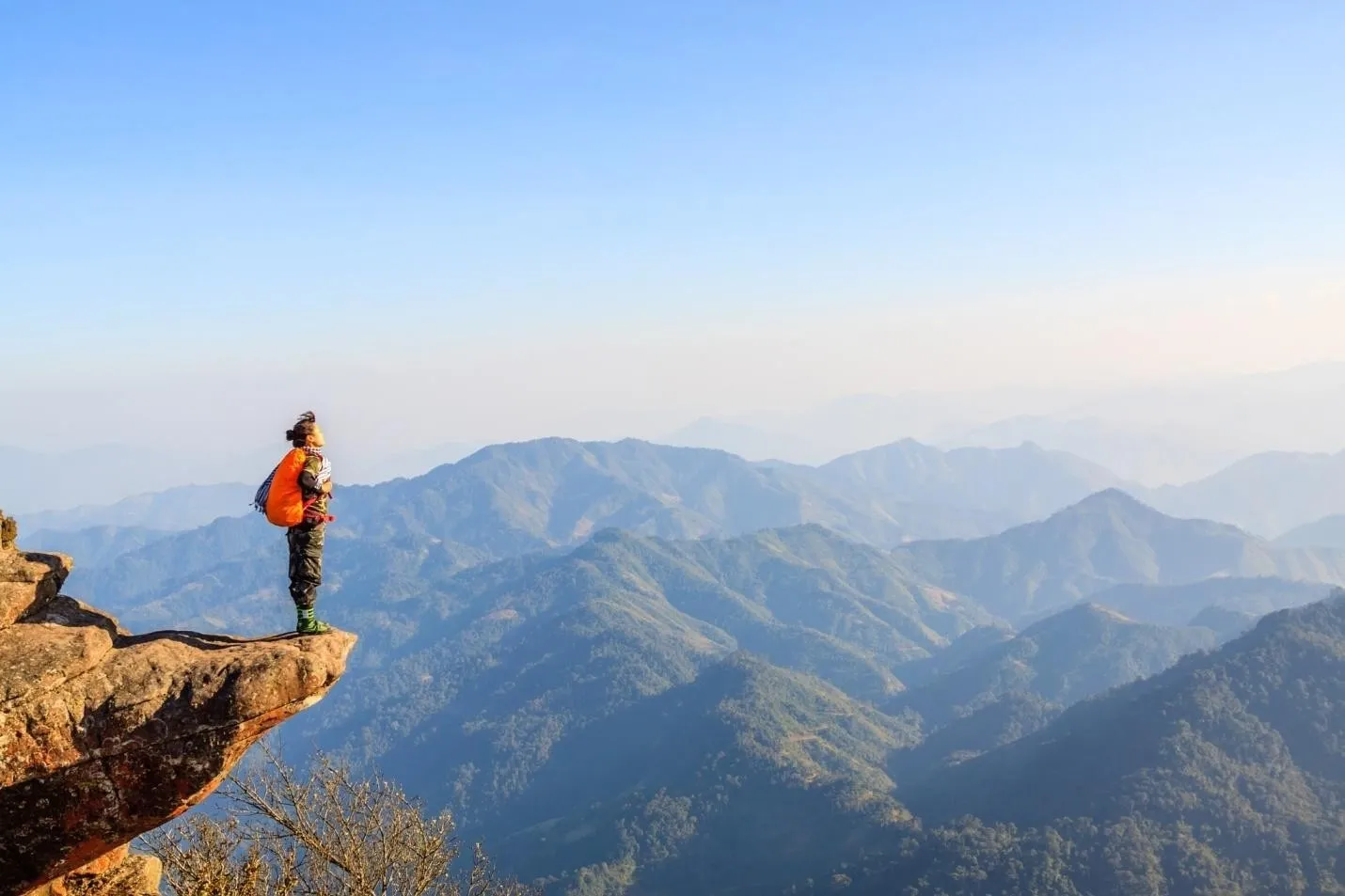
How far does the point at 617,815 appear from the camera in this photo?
655 feet

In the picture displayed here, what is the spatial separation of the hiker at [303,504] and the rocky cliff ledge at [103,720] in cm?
179

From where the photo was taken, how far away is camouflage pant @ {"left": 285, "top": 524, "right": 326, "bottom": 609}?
16859 millimetres

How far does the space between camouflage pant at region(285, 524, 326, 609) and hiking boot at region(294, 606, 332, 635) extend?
0.11 m

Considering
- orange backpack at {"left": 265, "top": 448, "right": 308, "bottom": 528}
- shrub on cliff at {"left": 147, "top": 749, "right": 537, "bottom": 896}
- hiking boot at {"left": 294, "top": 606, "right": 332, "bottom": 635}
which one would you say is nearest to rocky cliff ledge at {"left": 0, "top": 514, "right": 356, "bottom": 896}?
hiking boot at {"left": 294, "top": 606, "right": 332, "bottom": 635}

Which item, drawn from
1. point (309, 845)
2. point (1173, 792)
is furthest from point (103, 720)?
point (1173, 792)

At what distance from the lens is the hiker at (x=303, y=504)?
A: 1675 centimetres

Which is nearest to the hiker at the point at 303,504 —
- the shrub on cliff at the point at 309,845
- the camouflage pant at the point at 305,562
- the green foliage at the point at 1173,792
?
the camouflage pant at the point at 305,562

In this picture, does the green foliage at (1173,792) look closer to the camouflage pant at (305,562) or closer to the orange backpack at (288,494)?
the camouflage pant at (305,562)

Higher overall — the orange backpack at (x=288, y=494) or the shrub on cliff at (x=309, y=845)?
the orange backpack at (x=288, y=494)

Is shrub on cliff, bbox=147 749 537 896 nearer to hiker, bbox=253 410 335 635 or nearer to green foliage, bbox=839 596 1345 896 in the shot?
hiker, bbox=253 410 335 635

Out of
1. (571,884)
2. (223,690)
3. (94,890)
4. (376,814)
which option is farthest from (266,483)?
(571,884)

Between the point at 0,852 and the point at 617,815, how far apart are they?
20338cm

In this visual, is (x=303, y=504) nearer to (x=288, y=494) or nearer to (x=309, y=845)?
(x=288, y=494)

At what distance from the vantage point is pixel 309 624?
55.3ft
